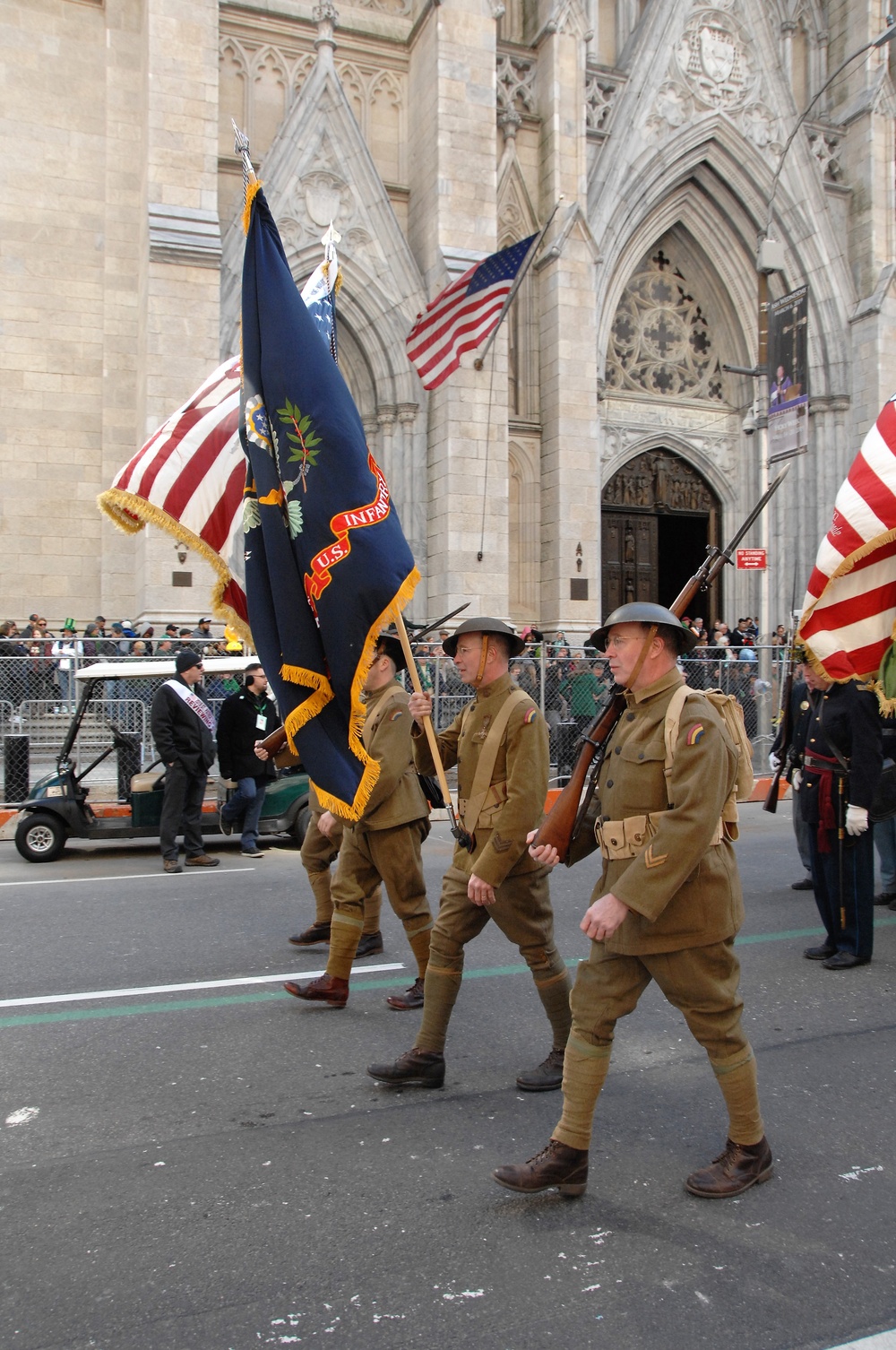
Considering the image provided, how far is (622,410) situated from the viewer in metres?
22.4

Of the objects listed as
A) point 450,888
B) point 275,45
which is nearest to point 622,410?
point 275,45

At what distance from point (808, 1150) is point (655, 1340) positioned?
4.39 ft

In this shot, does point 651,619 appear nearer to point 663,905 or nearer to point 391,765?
point 663,905

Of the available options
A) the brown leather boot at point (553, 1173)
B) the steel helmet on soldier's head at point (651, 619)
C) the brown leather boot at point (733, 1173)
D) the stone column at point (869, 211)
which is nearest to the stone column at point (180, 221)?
the steel helmet on soldier's head at point (651, 619)

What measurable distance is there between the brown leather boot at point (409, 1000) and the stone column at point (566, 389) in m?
14.0

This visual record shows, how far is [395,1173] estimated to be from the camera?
3529 mm

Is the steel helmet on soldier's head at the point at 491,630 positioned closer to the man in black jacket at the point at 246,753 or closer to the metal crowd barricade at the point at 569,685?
the man in black jacket at the point at 246,753

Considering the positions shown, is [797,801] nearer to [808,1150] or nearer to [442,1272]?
[808,1150]

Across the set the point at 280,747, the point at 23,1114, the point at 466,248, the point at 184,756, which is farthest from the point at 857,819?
the point at 466,248

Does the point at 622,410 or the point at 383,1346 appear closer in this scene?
the point at 383,1346

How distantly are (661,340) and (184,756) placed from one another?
57.0 feet

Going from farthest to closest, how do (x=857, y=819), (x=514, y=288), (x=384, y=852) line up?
(x=514, y=288), (x=857, y=819), (x=384, y=852)

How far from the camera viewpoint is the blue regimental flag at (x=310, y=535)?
477 centimetres

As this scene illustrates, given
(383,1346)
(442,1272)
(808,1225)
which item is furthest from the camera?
(808,1225)
